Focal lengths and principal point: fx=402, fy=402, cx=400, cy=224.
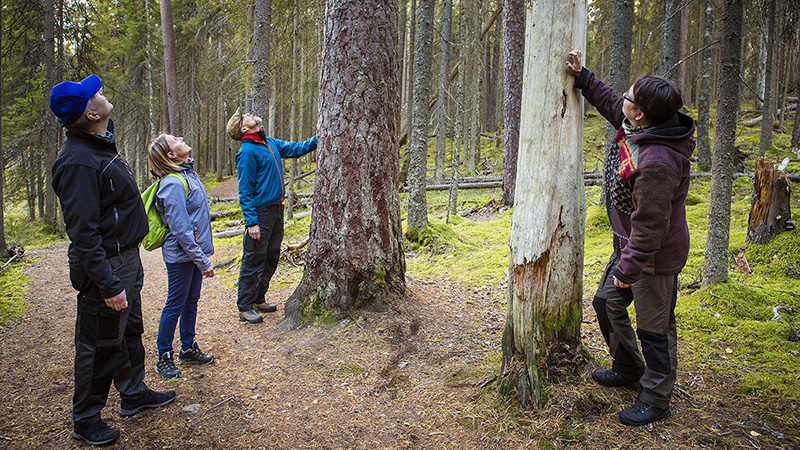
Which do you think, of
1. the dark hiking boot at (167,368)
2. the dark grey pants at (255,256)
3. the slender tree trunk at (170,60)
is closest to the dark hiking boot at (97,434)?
the dark hiking boot at (167,368)

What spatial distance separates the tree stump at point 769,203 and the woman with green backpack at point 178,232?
6577mm

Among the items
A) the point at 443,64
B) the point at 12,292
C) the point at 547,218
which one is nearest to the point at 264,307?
the point at 547,218

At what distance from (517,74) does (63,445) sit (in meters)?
9.49

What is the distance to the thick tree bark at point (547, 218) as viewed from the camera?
2623 millimetres

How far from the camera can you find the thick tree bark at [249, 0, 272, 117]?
905 cm

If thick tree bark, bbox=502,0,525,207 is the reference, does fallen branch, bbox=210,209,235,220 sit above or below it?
below

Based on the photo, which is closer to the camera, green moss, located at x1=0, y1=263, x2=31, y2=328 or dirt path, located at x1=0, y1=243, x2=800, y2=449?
dirt path, located at x1=0, y1=243, x2=800, y2=449

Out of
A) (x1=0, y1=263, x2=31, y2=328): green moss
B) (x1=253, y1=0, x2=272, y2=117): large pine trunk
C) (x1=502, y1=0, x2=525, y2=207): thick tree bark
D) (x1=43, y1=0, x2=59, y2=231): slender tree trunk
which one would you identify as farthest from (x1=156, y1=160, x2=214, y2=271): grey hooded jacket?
(x1=43, y1=0, x2=59, y2=231): slender tree trunk

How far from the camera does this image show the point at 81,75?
13.0 metres

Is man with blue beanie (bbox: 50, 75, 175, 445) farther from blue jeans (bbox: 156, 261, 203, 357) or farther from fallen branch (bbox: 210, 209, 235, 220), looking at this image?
fallen branch (bbox: 210, 209, 235, 220)

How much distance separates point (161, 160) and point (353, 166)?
5.56ft

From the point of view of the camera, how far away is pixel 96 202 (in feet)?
8.25

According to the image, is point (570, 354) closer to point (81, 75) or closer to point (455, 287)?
point (455, 287)

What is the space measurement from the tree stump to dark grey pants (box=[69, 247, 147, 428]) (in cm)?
698
